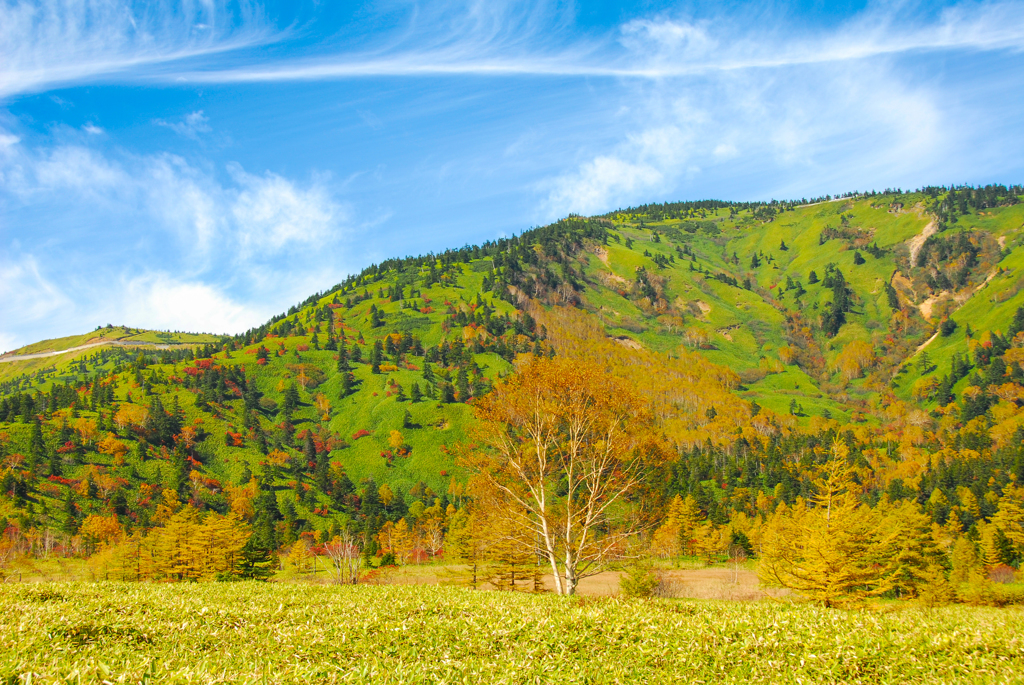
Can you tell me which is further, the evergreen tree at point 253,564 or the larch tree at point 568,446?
the evergreen tree at point 253,564

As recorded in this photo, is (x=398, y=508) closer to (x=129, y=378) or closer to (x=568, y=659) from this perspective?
Answer: (x=129, y=378)

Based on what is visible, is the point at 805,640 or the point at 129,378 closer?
the point at 805,640

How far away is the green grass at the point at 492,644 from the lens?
8.07m

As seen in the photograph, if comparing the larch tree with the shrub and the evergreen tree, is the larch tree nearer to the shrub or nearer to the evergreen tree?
the shrub

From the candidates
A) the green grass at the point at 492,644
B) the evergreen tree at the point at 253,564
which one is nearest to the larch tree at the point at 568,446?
the green grass at the point at 492,644

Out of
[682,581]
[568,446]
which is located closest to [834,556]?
[568,446]

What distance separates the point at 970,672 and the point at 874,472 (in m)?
208

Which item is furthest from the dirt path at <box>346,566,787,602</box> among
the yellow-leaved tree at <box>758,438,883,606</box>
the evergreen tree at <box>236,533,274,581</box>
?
the evergreen tree at <box>236,533,274,581</box>

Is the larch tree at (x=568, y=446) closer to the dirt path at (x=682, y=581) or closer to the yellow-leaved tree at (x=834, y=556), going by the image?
the yellow-leaved tree at (x=834, y=556)

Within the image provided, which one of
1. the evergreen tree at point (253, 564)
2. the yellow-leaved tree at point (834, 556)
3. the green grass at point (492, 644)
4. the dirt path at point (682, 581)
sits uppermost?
the green grass at point (492, 644)

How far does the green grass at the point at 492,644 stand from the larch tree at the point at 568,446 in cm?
1470

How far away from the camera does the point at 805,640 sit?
10.7 meters

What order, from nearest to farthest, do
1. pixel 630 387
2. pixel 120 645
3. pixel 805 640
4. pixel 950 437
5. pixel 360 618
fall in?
1. pixel 120 645
2. pixel 805 640
3. pixel 360 618
4. pixel 630 387
5. pixel 950 437

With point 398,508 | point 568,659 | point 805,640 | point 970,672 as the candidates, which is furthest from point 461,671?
point 398,508
